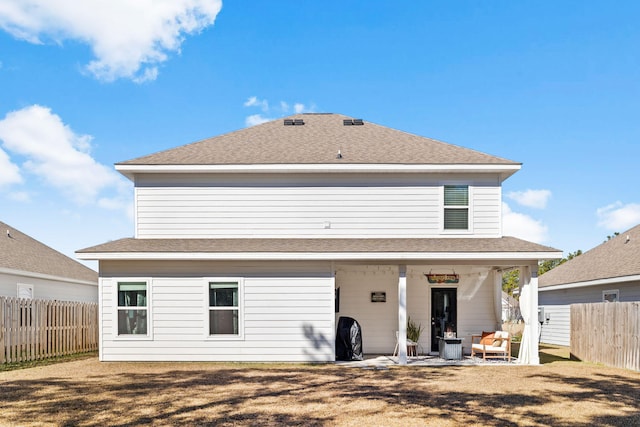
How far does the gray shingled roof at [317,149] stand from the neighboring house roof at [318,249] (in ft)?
8.24

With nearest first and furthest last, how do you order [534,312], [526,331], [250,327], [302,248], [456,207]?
1. [302,248]
2. [250,327]
3. [534,312]
4. [526,331]
5. [456,207]

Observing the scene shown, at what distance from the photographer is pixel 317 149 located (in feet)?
53.2

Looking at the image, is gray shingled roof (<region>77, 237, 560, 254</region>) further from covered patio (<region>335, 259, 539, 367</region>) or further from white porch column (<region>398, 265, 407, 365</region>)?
covered patio (<region>335, 259, 539, 367</region>)

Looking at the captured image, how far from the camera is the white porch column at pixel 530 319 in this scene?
1378 centimetres

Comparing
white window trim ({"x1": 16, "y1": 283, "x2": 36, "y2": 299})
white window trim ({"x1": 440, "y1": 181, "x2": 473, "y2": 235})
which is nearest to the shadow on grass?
white window trim ({"x1": 440, "y1": 181, "x2": 473, "y2": 235})

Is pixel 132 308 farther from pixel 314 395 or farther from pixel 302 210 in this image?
pixel 314 395

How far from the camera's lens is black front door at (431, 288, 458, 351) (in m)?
16.2

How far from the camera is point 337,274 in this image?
1631cm

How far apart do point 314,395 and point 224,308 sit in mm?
5322

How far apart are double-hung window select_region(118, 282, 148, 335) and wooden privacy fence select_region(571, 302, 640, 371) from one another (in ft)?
42.9

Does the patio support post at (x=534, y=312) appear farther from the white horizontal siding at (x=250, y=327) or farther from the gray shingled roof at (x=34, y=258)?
the gray shingled roof at (x=34, y=258)

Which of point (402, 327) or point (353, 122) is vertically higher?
point (353, 122)

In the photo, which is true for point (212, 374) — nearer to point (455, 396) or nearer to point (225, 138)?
point (455, 396)

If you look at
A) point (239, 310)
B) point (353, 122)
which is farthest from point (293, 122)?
point (239, 310)
